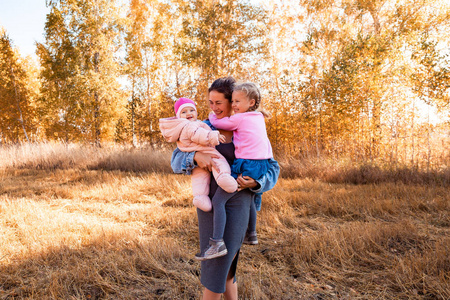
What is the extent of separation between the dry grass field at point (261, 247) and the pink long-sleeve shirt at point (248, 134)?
158 cm

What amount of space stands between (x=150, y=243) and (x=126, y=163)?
8176mm

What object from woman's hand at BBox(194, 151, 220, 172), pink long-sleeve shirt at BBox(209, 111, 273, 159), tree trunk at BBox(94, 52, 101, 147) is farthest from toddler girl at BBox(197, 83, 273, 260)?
tree trunk at BBox(94, 52, 101, 147)

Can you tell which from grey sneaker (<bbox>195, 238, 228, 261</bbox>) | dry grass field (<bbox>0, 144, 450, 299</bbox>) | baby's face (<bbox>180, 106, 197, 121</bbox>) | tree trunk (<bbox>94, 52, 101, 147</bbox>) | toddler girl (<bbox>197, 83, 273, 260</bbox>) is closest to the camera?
grey sneaker (<bbox>195, 238, 228, 261</bbox>)

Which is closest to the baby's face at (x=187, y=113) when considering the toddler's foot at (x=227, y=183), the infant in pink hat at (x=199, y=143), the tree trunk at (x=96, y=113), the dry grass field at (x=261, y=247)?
the infant in pink hat at (x=199, y=143)

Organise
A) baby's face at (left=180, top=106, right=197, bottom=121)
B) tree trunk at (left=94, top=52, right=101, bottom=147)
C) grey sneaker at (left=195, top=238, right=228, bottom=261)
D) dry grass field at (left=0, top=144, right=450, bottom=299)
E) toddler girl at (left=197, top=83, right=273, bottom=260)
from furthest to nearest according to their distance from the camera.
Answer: tree trunk at (left=94, top=52, right=101, bottom=147), dry grass field at (left=0, top=144, right=450, bottom=299), baby's face at (left=180, top=106, right=197, bottom=121), toddler girl at (left=197, top=83, right=273, bottom=260), grey sneaker at (left=195, top=238, right=228, bottom=261)

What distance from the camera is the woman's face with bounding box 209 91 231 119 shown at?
73.2 inches

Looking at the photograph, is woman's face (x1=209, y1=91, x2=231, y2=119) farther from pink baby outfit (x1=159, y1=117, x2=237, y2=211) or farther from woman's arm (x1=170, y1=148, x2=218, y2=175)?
woman's arm (x1=170, y1=148, x2=218, y2=175)

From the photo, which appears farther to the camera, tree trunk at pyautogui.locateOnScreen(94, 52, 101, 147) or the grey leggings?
tree trunk at pyautogui.locateOnScreen(94, 52, 101, 147)

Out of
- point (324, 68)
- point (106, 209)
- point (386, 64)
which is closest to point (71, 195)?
point (106, 209)

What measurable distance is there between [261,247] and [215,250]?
2.54m

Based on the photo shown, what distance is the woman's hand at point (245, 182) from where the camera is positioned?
5.49ft

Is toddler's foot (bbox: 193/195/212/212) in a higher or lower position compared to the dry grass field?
higher

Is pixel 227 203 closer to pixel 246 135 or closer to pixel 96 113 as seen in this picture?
pixel 246 135

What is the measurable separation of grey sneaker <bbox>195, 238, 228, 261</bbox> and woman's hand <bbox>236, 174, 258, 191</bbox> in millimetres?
328
